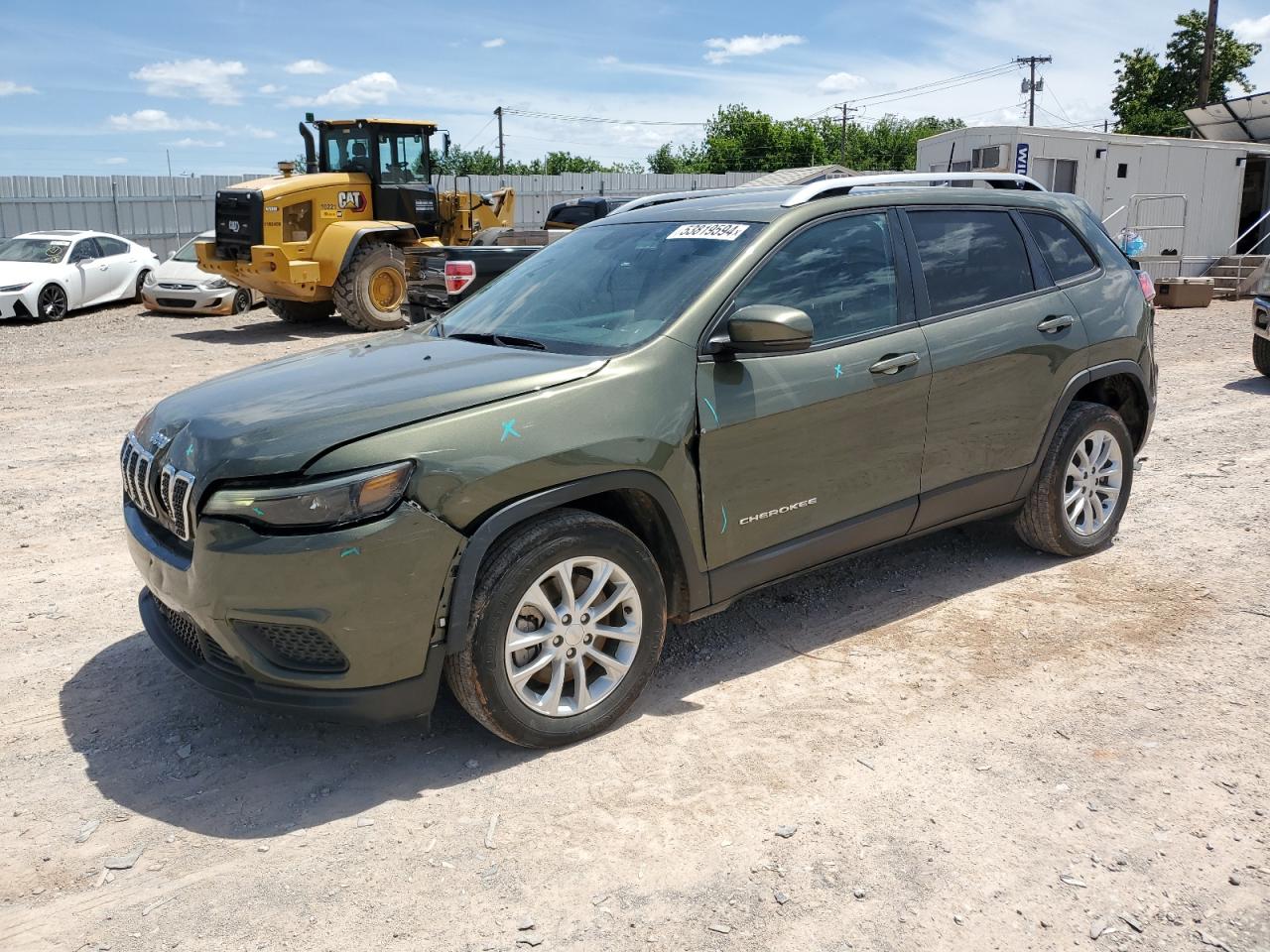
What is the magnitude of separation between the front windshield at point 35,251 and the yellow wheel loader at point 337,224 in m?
3.83

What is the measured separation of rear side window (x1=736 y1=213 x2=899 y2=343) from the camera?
12.9 ft

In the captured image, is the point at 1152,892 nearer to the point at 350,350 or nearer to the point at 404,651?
the point at 404,651

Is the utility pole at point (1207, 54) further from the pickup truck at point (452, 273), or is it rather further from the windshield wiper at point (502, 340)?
the windshield wiper at point (502, 340)

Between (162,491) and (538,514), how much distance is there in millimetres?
1184

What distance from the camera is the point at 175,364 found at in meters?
12.6

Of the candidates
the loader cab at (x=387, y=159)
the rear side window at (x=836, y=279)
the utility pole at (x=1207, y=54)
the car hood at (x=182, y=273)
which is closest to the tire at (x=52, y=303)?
the car hood at (x=182, y=273)

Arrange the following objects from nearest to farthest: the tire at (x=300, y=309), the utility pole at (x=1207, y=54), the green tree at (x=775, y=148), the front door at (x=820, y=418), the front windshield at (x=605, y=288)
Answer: the front door at (x=820, y=418)
the front windshield at (x=605, y=288)
the tire at (x=300, y=309)
the utility pole at (x=1207, y=54)
the green tree at (x=775, y=148)

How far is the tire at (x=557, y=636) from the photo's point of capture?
3195 millimetres

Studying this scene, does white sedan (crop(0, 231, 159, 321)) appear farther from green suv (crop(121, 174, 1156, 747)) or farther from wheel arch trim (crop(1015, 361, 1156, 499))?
wheel arch trim (crop(1015, 361, 1156, 499))

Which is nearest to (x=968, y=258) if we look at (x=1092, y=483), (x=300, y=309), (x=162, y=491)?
(x=1092, y=483)

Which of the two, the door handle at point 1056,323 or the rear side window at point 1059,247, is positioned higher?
the rear side window at point 1059,247

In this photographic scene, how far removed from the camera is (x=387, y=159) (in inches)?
627

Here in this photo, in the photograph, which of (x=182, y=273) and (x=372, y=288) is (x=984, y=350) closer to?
(x=372, y=288)

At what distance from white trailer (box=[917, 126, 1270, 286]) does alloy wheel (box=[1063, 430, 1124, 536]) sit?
14.5 meters
